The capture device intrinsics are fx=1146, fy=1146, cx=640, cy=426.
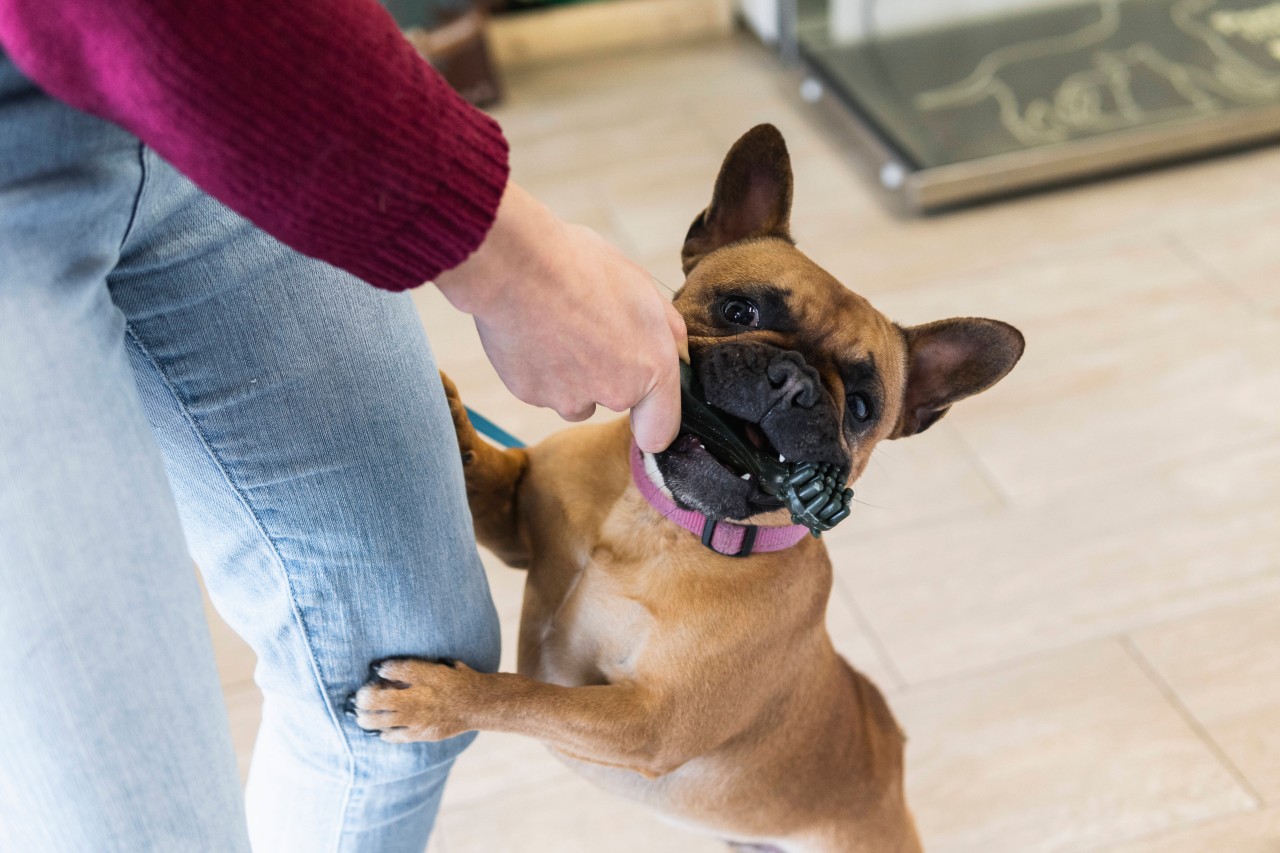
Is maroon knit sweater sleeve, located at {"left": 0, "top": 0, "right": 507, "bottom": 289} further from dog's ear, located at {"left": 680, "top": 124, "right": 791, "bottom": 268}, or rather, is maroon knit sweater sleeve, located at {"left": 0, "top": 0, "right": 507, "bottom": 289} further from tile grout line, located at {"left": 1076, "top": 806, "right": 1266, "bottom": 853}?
tile grout line, located at {"left": 1076, "top": 806, "right": 1266, "bottom": 853}

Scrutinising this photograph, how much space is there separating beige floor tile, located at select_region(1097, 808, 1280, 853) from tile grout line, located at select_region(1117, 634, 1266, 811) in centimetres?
4

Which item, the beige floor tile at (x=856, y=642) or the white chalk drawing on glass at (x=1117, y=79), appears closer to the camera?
the beige floor tile at (x=856, y=642)

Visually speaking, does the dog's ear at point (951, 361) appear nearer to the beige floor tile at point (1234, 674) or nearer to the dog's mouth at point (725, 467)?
the dog's mouth at point (725, 467)

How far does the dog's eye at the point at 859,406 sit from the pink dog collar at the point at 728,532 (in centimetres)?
17

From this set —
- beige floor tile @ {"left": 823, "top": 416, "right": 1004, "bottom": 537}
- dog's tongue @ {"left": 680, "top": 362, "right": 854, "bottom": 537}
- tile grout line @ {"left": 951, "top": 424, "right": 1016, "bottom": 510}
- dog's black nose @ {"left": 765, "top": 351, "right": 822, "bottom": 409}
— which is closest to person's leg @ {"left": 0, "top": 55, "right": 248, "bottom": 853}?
dog's tongue @ {"left": 680, "top": 362, "right": 854, "bottom": 537}

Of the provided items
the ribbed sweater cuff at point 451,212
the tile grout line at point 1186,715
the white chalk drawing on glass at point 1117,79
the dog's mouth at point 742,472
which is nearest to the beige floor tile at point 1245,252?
the white chalk drawing on glass at point 1117,79

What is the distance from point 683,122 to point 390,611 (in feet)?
10.1

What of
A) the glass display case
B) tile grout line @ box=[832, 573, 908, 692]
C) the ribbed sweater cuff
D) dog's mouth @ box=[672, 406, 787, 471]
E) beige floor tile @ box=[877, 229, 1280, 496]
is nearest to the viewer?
the ribbed sweater cuff

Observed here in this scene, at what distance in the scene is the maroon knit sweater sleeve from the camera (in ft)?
2.11

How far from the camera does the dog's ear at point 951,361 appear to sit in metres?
1.47

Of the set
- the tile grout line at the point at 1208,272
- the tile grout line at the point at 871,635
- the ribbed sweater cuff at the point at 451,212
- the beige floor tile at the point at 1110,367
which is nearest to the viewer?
the ribbed sweater cuff at the point at 451,212

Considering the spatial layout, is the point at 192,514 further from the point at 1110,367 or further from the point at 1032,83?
the point at 1032,83

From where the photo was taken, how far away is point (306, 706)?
3.82 ft

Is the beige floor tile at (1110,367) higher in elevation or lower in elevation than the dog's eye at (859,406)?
lower
